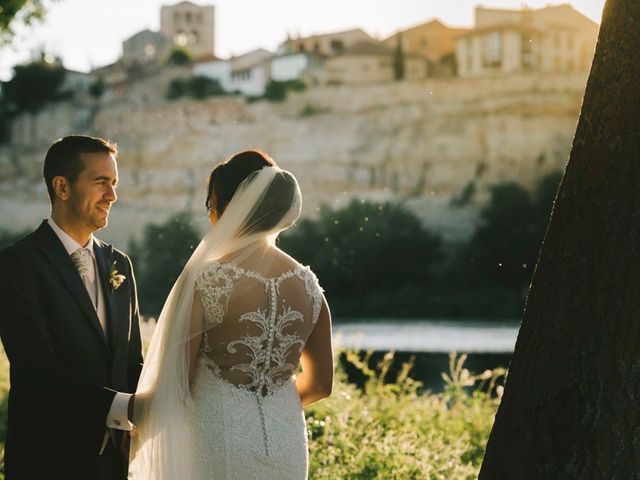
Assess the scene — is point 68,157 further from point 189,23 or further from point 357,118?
point 189,23

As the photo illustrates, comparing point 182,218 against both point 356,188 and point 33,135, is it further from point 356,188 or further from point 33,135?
point 33,135

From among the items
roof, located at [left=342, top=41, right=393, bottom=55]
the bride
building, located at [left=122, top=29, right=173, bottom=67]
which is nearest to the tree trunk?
the bride

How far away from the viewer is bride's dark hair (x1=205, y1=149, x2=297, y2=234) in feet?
8.60

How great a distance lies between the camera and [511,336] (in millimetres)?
30375

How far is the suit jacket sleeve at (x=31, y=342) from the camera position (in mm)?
2631

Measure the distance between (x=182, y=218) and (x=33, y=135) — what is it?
23589mm

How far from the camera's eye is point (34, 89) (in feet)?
209

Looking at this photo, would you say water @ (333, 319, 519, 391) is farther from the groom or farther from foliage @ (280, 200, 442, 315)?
the groom

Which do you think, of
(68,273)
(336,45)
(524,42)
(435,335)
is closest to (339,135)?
(524,42)

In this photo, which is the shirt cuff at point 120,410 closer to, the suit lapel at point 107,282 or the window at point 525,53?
the suit lapel at point 107,282

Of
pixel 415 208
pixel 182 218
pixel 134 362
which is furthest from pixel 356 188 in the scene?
pixel 134 362

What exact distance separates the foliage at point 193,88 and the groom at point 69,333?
2565 inches

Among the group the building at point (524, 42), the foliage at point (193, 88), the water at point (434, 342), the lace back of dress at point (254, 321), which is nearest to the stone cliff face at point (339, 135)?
the foliage at point (193, 88)

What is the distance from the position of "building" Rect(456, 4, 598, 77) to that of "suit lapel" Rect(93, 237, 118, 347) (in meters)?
62.5
